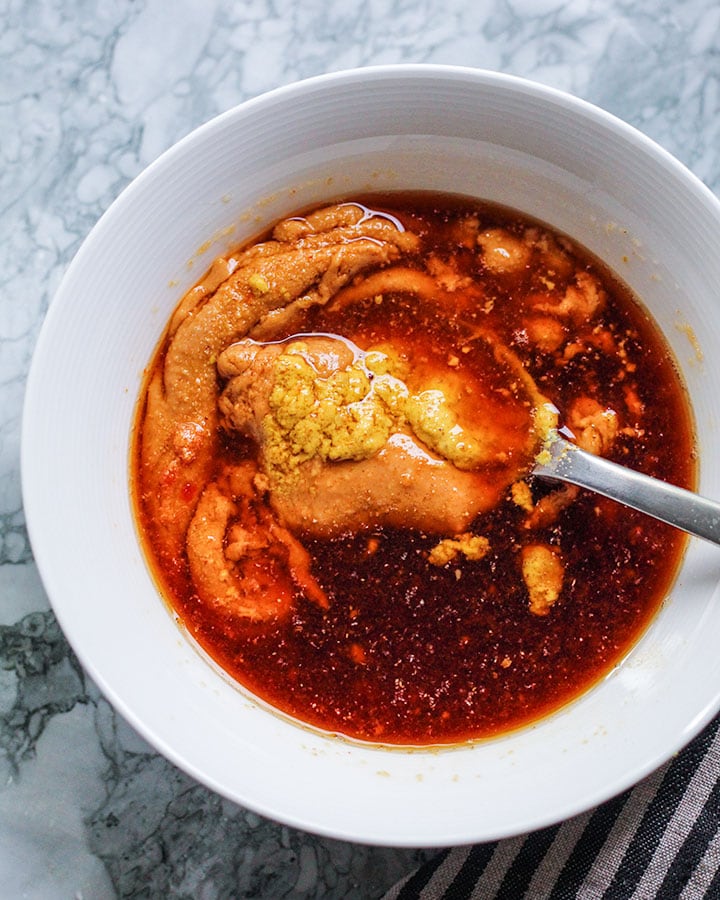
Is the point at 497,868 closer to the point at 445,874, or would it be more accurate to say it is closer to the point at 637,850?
the point at 445,874

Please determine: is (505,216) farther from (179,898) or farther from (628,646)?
(179,898)

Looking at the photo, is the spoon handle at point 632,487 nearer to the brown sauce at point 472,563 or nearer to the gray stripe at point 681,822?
the brown sauce at point 472,563

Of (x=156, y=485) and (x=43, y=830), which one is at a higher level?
(x=156, y=485)

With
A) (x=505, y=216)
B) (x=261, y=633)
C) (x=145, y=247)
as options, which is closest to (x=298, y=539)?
(x=261, y=633)

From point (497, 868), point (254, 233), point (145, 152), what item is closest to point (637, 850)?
point (497, 868)

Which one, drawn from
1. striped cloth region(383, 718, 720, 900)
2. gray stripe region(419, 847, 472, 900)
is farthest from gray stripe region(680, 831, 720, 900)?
gray stripe region(419, 847, 472, 900)
